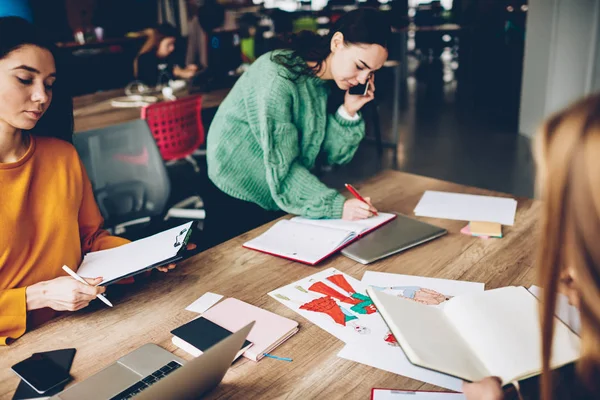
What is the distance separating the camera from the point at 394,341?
1118 millimetres

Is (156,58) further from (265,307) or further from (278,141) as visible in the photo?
(265,307)

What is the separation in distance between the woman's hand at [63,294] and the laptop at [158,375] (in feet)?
0.70

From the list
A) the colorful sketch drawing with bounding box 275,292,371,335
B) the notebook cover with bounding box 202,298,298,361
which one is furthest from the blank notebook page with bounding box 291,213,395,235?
the notebook cover with bounding box 202,298,298,361

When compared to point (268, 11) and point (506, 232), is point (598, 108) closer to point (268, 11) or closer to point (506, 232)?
point (506, 232)

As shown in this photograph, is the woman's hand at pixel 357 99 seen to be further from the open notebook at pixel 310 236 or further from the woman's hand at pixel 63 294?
Result: the woman's hand at pixel 63 294

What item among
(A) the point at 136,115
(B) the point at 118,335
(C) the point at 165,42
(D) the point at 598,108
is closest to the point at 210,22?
(C) the point at 165,42

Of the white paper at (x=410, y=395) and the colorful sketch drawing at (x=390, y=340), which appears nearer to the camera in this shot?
the white paper at (x=410, y=395)

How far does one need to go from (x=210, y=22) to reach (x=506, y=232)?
15.3 ft

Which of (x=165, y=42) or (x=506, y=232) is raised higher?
(x=165, y=42)

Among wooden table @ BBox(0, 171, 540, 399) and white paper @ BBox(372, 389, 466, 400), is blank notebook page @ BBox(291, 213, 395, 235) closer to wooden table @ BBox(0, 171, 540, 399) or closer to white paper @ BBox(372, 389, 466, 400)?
wooden table @ BBox(0, 171, 540, 399)

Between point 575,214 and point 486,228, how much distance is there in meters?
1.05

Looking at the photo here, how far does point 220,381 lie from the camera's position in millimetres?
988

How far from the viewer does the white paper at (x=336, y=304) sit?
1.17 m

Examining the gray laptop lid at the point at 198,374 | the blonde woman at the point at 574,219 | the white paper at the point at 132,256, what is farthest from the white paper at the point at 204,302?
the blonde woman at the point at 574,219
